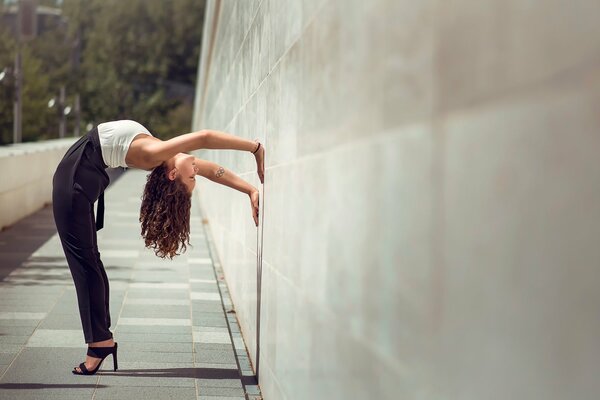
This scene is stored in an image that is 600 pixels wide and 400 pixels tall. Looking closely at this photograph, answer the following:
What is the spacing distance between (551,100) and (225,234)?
871 cm

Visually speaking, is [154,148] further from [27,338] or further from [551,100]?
[551,100]

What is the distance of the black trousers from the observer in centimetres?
549

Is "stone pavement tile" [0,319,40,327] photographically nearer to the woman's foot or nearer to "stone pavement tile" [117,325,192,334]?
"stone pavement tile" [117,325,192,334]

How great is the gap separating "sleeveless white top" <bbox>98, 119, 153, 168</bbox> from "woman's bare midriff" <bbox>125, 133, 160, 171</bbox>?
0.02m

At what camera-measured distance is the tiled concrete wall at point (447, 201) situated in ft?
4.49

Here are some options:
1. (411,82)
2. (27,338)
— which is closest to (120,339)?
(27,338)

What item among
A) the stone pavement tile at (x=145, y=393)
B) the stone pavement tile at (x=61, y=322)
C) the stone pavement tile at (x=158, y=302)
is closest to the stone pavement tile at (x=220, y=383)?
the stone pavement tile at (x=145, y=393)

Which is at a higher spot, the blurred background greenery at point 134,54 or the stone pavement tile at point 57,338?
the blurred background greenery at point 134,54

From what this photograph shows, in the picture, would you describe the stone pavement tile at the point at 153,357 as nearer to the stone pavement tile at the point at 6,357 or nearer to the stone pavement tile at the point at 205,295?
the stone pavement tile at the point at 6,357

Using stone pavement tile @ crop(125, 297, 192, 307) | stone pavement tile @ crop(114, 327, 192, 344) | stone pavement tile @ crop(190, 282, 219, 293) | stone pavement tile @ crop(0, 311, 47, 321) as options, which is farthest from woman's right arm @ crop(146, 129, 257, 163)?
stone pavement tile @ crop(190, 282, 219, 293)

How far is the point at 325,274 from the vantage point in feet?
10.5

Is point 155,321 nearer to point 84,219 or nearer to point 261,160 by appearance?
point 84,219

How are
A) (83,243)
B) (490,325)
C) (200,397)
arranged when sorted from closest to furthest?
(490,325) < (200,397) < (83,243)

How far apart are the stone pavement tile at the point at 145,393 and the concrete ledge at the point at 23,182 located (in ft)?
31.7
